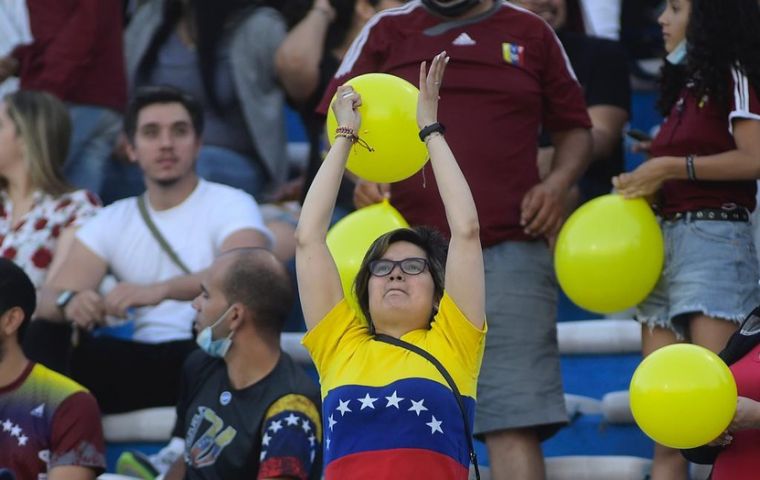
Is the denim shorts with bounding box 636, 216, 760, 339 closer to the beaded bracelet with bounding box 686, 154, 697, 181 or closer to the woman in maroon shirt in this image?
the woman in maroon shirt

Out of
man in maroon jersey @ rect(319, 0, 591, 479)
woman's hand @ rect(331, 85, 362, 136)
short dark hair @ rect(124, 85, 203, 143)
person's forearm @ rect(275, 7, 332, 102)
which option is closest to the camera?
woman's hand @ rect(331, 85, 362, 136)

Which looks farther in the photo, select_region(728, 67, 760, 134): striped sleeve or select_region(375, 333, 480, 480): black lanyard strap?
select_region(728, 67, 760, 134): striped sleeve

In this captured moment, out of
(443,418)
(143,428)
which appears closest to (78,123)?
(143,428)

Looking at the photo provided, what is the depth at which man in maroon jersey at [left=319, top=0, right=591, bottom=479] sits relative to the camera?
5.57 m

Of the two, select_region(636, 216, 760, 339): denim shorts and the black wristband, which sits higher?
the black wristband

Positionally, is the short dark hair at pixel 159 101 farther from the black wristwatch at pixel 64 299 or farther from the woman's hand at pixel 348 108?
the woman's hand at pixel 348 108

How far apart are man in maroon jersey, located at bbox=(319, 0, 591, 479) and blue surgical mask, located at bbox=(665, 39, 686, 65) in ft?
1.14

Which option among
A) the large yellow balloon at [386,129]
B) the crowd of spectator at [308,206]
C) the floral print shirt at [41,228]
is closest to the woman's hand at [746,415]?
the crowd of spectator at [308,206]

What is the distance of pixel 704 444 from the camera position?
4645mm

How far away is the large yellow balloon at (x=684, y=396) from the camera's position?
14.6 feet

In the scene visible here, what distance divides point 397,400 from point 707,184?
1532 millimetres

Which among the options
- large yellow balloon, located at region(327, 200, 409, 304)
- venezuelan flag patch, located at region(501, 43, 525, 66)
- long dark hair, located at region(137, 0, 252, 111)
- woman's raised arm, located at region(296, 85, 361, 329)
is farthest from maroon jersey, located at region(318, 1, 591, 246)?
long dark hair, located at region(137, 0, 252, 111)

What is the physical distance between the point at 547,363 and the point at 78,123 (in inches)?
117

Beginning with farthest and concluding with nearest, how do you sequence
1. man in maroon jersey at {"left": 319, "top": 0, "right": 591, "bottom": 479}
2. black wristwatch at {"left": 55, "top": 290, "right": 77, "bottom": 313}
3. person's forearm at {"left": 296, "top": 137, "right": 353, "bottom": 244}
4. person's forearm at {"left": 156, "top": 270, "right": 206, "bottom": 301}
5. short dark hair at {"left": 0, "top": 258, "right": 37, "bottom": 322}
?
black wristwatch at {"left": 55, "top": 290, "right": 77, "bottom": 313}, person's forearm at {"left": 156, "top": 270, "right": 206, "bottom": 301}, short dark hair at {"left": 0, "top": 258, "right": 37, "bottom": 322}, man in maroon jersey at {"left": 319, "top": 0, "right": 591, "bottom": 479}, person's forearm at {"left": 296, "top": 137, "right": 353, "bottom": 244}
